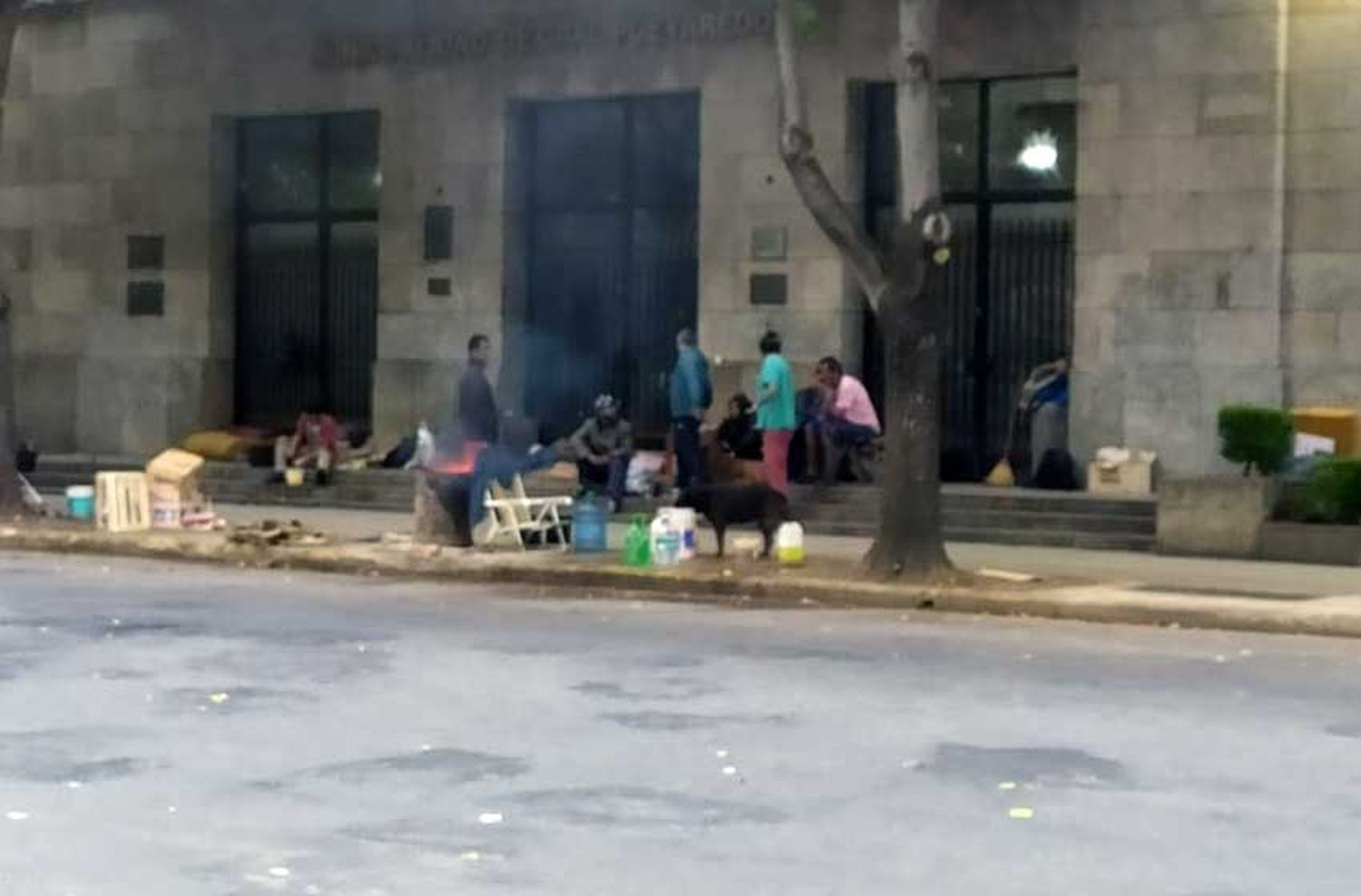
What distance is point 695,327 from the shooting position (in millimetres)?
27719

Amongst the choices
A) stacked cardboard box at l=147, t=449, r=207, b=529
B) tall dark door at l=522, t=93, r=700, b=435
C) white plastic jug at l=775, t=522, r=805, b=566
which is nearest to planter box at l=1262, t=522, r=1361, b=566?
white plastic jug at l=775, t=522, r=805, b=566

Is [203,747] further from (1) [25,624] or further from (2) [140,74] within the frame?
(2) [140,74]

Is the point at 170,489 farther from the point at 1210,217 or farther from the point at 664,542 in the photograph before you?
the point at 1210,217

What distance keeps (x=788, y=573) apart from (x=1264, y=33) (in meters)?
8.34

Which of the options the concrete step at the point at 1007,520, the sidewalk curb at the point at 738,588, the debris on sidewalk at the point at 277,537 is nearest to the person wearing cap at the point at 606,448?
the concrete step at the point at 1007,520

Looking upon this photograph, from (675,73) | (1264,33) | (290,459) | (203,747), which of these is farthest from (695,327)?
(203,747)

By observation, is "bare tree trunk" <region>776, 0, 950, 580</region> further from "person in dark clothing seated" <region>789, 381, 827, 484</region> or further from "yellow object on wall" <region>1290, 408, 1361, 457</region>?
"yellow object on wall" <region>1290, 408, 1361, 457</region>

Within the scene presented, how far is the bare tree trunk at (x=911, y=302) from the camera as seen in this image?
1892 centimetres

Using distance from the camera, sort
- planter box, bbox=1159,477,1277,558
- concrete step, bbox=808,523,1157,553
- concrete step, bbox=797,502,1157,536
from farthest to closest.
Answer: concrete step, bbox=797,502,1157,536, concrete step, bbox=808,523,1157,553, planter box, bbox=1159,477,1277,558

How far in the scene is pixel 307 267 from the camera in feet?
102

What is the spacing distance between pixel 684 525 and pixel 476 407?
296 centimetres

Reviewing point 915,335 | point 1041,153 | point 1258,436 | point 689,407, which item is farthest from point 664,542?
point 1041,153

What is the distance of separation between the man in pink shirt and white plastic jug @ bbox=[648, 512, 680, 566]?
15.1ft

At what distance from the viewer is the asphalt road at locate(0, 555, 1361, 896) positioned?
8.39 metres
